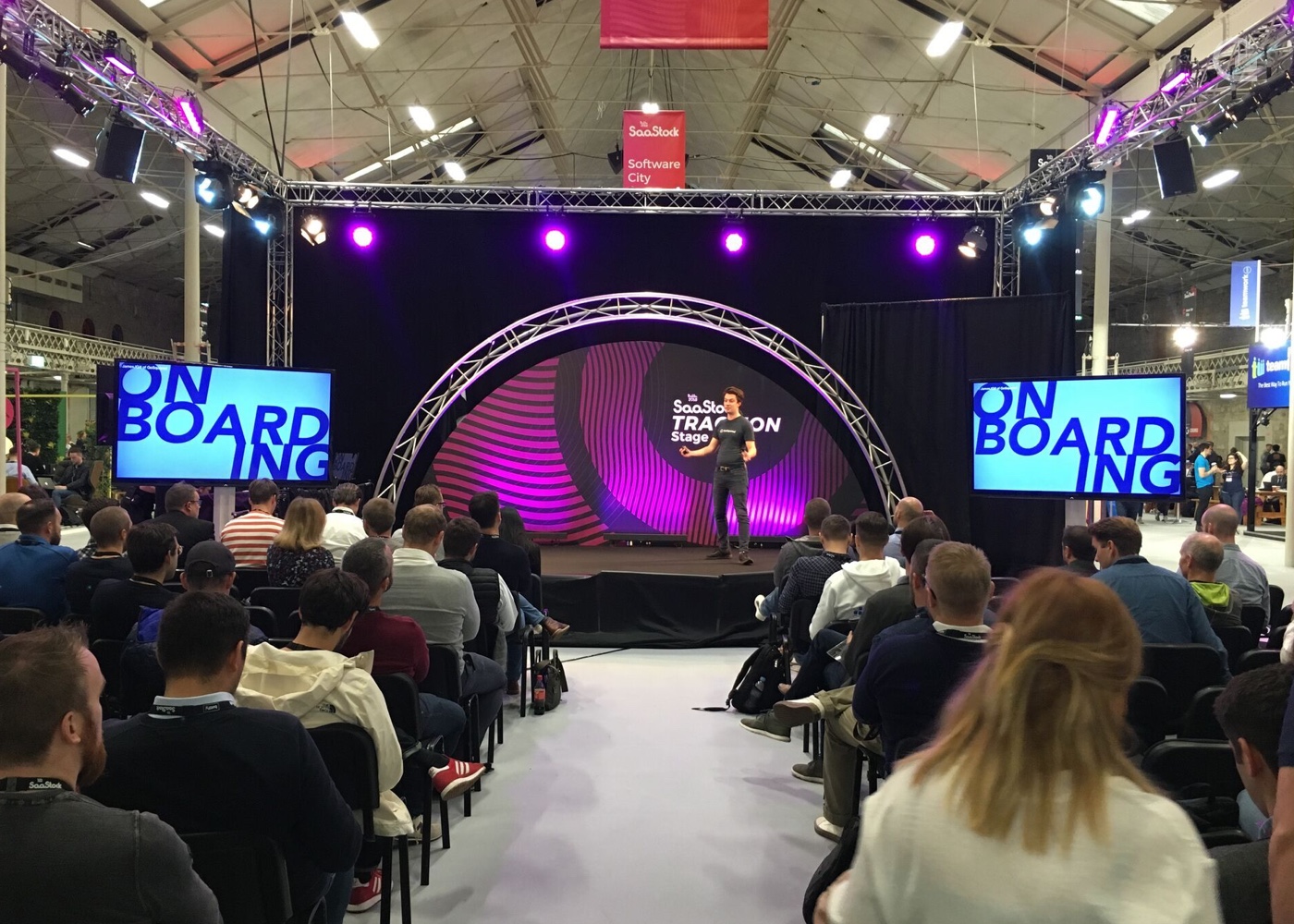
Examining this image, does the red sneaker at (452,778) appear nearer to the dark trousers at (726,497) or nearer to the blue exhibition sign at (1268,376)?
the dark trousers at (726,497)

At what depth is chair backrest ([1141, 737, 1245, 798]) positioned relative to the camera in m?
2.13

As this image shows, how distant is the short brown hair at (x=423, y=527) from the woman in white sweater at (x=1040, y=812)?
9.61 ft

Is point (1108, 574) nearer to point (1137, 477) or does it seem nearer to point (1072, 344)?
point (1137, 477)

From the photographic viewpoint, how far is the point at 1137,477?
6.71m

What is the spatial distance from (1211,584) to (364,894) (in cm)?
346

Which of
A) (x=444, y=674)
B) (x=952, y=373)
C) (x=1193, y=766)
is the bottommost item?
(x=444, y=674)

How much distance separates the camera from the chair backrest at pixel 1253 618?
4078 mm

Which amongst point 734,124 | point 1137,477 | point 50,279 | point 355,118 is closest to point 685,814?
point 1137,477

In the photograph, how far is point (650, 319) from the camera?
9141 millimetres

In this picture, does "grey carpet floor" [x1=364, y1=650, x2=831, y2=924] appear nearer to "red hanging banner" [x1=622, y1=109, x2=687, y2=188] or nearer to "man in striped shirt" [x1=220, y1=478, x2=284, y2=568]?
"man in striped shirt" [x1=220, y1=478, x2=284, y2=568]

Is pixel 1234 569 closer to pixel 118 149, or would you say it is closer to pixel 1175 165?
pixel 1175 165

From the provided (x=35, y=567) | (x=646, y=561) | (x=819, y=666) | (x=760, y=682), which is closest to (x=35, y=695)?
(x=35, y=567)

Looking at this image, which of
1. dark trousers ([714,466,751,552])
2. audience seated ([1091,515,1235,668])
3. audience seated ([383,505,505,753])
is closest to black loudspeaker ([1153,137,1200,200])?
dark trousers ([714,466,751,552])

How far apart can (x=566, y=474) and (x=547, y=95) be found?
22.5 feet
